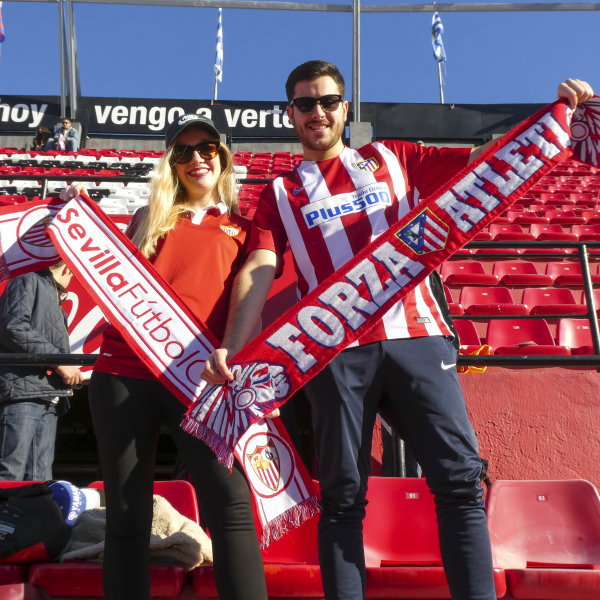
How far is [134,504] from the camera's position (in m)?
1.54

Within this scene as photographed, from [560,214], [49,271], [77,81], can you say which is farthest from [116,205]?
[77,81]

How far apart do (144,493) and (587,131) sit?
5.63 feet

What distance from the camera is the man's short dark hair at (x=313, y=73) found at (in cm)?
180

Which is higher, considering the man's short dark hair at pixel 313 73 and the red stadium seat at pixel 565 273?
the red stadium seat at pixel 565 273

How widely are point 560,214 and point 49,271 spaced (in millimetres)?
7698

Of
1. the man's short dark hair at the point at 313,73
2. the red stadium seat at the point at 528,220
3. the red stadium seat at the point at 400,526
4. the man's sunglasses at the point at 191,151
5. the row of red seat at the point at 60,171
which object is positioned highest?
the row of red seat at the point at 60,171

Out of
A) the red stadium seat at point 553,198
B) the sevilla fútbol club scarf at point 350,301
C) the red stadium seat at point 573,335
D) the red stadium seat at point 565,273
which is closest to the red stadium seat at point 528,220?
the red stadium seat at point 565,273

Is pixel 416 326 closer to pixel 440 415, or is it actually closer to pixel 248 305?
pixel 440 415

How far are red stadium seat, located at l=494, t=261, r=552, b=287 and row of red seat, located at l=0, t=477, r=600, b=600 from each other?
367 cm

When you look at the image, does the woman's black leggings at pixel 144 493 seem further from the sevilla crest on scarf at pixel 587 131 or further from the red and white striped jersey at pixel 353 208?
the sevilla crest on scarf at pixel 587 131

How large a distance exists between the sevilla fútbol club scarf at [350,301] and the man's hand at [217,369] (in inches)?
1.2

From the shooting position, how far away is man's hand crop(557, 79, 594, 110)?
1.77 meters

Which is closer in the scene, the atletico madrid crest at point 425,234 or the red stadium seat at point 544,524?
the atletico madrid crest at point 425,234

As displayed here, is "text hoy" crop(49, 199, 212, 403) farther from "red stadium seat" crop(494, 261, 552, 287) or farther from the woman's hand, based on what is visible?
"red stadium seat" crop(494, 261, 552, 287)
